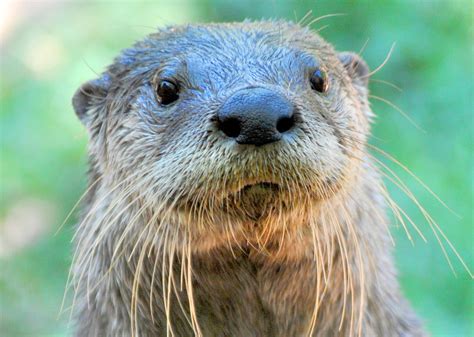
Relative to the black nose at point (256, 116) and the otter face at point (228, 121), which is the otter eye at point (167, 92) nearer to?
the otter face at point (228, 121)

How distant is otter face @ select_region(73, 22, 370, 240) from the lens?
2.21 metres

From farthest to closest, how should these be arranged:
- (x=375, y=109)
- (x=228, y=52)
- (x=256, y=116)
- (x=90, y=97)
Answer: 1. (x=375, y=109)
2. (x=90, y=97)
3. (x=228, y=52)
4. (x=256, y=116)

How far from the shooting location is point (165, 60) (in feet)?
9.04

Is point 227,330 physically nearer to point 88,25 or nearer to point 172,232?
point 172,232

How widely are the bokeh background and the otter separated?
2.23m

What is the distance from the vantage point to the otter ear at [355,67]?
3139 millimetres

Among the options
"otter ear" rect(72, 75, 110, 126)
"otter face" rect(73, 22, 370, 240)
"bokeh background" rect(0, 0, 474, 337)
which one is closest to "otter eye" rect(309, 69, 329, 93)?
"otter face" rect(73, 22, 370, 240)

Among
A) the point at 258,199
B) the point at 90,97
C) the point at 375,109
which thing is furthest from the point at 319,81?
the point at 375,109

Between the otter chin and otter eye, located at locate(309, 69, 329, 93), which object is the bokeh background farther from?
the otter chin

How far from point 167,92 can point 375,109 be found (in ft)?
10.2

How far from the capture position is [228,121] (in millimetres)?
2203

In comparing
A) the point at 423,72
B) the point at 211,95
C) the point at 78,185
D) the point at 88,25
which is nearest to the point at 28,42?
the point at 88,25

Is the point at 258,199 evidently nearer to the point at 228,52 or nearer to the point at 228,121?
Answer: the point at 228,121

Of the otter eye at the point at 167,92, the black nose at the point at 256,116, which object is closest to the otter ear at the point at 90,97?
the otter eye at the point at 167,92
